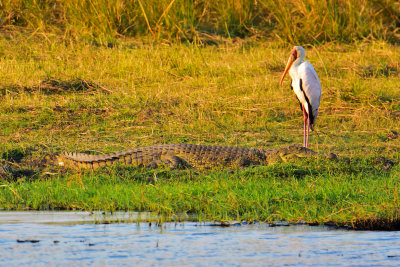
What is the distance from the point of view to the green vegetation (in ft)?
16.6

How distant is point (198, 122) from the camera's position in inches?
326

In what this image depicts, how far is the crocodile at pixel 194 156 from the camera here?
6.50 metres

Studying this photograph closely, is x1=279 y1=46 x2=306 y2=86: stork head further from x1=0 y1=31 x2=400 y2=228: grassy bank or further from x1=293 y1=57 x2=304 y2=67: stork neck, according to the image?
x1=0 y1=31 x2=400 y2=228: grassy bank

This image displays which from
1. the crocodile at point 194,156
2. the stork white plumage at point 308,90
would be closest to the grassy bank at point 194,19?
the stork white plumage at point 308,90

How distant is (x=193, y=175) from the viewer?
6.16 metres

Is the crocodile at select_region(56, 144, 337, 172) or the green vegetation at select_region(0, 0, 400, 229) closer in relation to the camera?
the green vegetation at select_region(0, 0, 400, 229)

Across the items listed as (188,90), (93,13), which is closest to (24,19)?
(93,13)

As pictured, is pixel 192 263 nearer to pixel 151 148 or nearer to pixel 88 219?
pixel 88 219

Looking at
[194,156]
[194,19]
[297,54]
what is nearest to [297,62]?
[297,54]

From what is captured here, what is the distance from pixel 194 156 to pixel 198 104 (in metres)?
2.20

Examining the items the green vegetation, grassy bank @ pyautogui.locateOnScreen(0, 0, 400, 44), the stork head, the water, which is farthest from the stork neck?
the water

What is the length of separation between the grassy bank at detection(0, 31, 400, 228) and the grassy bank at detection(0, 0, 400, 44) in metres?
0.41

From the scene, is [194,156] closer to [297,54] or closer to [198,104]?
[198,104]

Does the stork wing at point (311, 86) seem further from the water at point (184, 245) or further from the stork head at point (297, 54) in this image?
the water at point (184, 245)
